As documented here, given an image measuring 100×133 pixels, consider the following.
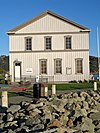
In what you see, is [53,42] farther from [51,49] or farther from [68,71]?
[68,71]

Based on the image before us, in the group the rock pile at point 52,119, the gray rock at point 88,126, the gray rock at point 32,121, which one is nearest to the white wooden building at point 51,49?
the rock pile at point 52,119

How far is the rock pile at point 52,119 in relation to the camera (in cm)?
764

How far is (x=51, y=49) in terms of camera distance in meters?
38.7

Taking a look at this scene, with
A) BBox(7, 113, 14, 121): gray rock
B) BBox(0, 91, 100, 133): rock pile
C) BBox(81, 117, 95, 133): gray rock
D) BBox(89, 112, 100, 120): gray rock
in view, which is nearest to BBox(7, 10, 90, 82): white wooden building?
BBox(0, 91, 100, 133): rock pile

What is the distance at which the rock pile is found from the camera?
7641 mm

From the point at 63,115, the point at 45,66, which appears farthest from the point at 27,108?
the point at 45,66

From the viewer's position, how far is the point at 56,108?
9.94 m

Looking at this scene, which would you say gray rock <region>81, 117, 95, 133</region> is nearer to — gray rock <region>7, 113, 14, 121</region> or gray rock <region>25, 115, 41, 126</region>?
gray rock <region>25, 115, 41, 126</region>

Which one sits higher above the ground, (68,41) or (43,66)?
(68,41)

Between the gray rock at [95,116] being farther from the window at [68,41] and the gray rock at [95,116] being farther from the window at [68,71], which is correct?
the window at [68,41]

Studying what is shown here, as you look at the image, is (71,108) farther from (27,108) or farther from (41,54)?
(41,54)

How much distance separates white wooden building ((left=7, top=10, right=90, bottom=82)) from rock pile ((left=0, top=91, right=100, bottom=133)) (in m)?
27.2

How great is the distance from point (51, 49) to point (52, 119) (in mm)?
30314

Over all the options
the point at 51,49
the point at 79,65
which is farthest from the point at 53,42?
the point at 79,65
